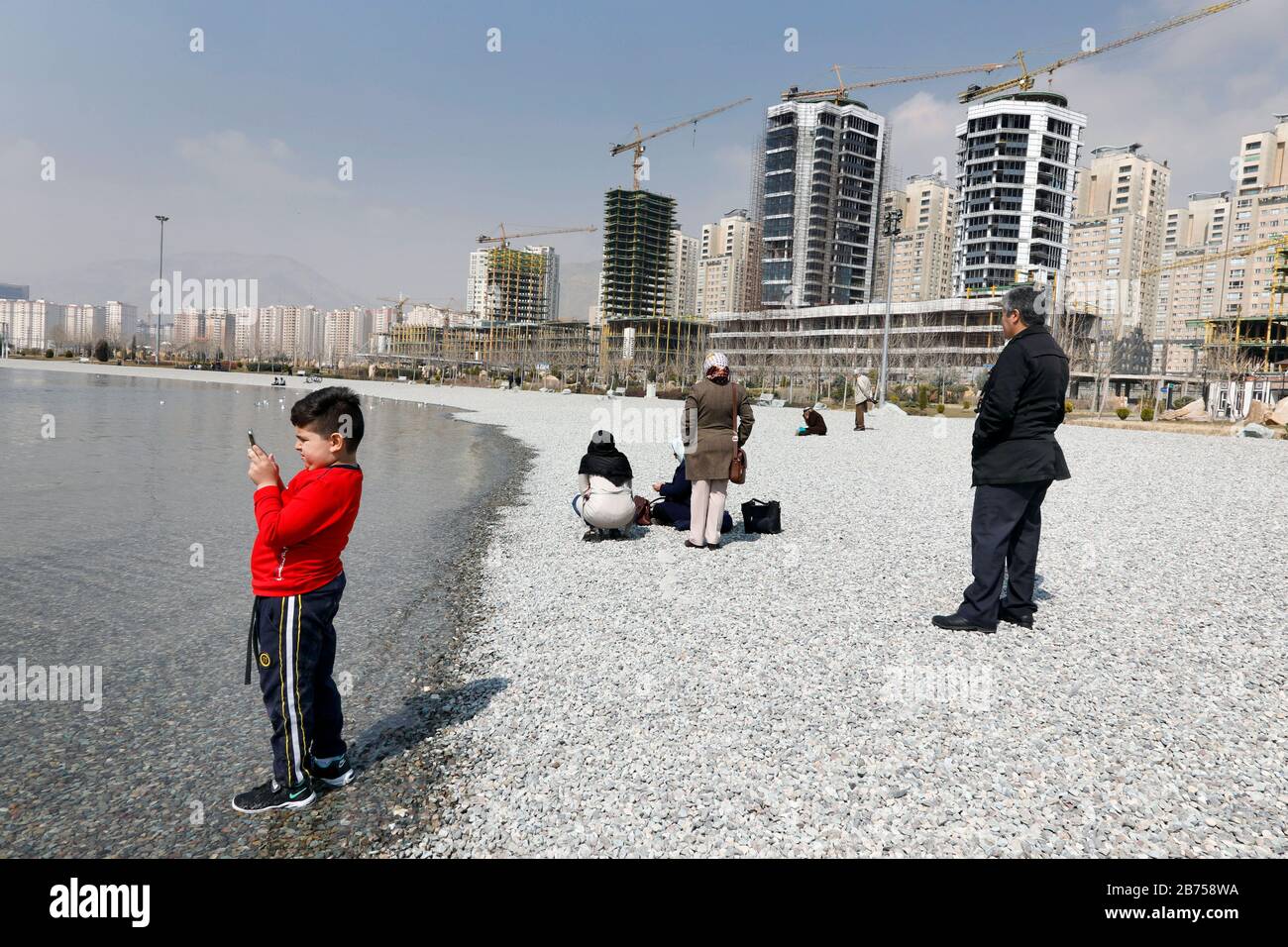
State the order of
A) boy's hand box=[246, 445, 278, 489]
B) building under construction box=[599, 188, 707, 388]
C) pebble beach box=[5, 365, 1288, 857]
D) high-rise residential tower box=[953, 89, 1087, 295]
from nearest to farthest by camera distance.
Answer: boy's hand box=[246, 445, 278, 489]
pebble beach box=[5, 365, 1288, 857]
high-rise residential tower box=[953, 89, 1087, 295]
building under construction box=[599, 188, 707, 388]

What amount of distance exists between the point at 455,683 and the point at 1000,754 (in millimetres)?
3172

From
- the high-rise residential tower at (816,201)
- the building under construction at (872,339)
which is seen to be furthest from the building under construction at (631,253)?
the building under construction at (872,339)

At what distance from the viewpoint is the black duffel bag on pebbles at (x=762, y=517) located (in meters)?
9.31

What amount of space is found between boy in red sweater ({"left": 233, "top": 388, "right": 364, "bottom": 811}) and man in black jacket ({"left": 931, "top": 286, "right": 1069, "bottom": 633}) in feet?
14.0

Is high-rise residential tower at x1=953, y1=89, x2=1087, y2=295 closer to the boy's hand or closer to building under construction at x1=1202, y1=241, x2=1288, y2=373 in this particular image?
building under construction at x1=1202, y1=241, x2=1288, y2=373

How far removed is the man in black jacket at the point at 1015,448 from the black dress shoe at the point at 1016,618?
0.29 meters

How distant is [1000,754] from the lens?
3.86 m

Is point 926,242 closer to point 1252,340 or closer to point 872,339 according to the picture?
point 872,339

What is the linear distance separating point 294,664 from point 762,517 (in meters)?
6.83

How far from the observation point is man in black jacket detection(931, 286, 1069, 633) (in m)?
5.45

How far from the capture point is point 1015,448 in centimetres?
552

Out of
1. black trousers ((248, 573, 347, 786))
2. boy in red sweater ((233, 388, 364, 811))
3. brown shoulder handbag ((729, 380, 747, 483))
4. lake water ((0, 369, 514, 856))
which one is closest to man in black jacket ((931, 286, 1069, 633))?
brown shoulder handbag ((729, 380, 747, 483))

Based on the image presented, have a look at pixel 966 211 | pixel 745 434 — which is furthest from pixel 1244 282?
A: pixel 745 434

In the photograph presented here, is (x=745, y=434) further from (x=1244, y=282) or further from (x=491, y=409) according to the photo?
(x=1244, y=282)
